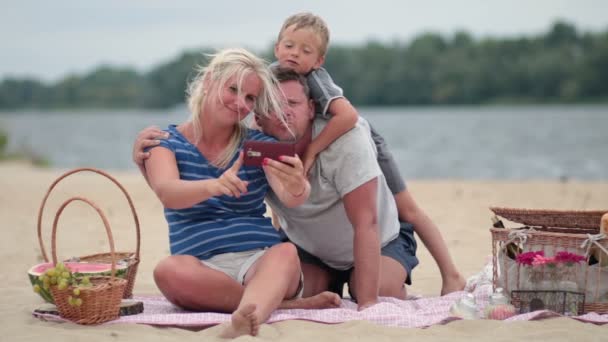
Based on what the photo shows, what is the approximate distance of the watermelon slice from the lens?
13.9ft

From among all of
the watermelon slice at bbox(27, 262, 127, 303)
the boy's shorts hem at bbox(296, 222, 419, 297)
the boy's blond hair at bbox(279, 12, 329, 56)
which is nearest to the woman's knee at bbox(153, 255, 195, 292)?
the watermelon slice at bbox(27, 262, 127, 303)

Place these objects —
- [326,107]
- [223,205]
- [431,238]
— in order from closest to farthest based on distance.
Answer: [223,205], [326,107], [431,238]

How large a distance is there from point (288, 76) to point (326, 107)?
29 centimetres

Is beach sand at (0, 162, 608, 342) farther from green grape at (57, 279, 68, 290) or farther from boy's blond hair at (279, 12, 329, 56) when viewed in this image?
boy's blond hair at (279, 12, 329, 56)

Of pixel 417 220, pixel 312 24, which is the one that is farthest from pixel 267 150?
pixel 417 220

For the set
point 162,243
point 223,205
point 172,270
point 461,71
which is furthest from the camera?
point 461,71

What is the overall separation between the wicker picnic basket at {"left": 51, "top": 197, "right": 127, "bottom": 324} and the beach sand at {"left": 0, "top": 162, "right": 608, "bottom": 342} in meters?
0.07

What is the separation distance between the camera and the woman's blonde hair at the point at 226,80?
4.34m

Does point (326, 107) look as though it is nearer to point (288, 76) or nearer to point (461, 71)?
point (288, 76)

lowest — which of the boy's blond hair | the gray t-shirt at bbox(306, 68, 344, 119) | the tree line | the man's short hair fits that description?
the tree line

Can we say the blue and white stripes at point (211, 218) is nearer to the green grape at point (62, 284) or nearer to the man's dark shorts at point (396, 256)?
the man's dark shorts at point (396, 256)

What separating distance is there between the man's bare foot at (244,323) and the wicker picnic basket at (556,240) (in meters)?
1.46

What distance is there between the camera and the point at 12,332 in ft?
13.0

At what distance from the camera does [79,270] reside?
14.8 feet
